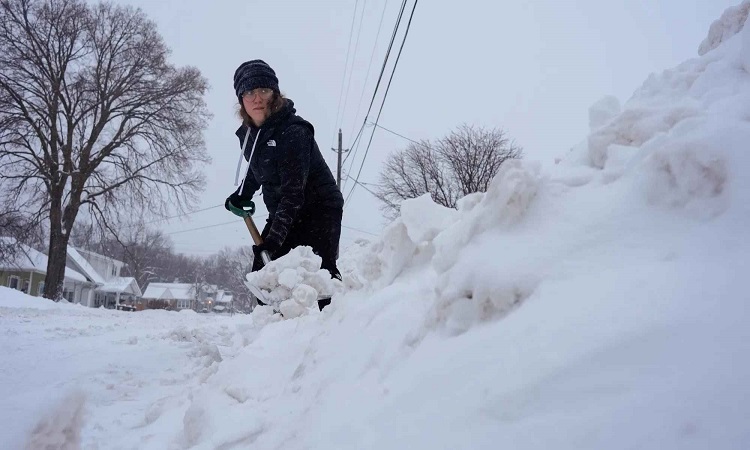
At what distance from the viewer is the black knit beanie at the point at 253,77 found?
3377 mm

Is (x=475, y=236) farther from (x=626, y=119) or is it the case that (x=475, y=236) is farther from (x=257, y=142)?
(x=257, y=142)

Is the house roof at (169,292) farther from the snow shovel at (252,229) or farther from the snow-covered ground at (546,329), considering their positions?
the snow-covered ground at (546,329)

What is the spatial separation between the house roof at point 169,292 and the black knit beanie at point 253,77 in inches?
2798

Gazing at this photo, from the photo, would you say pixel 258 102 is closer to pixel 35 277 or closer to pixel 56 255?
pixel 56 255

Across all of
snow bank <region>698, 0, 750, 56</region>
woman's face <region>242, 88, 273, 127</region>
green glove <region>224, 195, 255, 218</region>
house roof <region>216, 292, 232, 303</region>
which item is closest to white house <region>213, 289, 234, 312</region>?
house roof <region>216, 292, 232, 303</region>

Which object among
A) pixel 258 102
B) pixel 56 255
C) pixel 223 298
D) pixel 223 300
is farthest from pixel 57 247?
Answer: pixel 223 298

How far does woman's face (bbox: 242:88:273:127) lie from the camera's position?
11.3 ft

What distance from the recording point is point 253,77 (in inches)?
133

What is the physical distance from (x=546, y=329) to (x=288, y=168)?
2.62 m

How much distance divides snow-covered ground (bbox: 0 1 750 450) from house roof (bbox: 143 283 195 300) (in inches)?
2855

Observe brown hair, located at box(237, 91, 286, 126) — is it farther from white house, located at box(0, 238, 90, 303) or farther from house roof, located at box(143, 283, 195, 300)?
house roof, located at box(143, 283, 195, 300)

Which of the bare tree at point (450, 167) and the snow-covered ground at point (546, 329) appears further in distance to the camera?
the bare tree at point (450, 167)

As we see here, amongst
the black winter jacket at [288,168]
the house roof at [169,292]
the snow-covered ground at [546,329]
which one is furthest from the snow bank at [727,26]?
the house roof at [169,292]

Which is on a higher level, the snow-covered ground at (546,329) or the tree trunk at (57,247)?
the tree trunk at (57,247)
